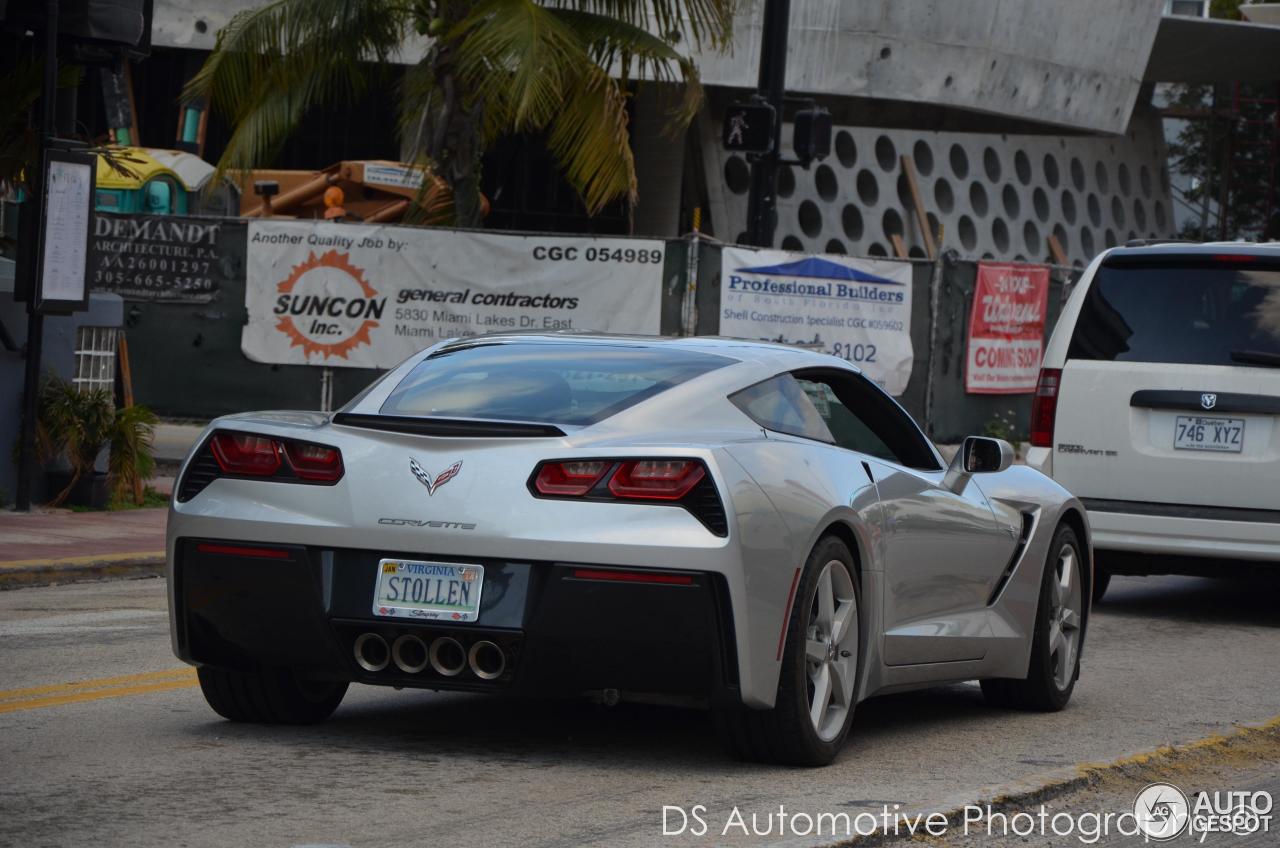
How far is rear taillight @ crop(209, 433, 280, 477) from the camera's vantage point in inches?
248

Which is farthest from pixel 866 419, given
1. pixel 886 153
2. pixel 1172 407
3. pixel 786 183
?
pixel 886 153

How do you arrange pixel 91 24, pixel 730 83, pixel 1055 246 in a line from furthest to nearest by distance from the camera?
1. pixel 1055 246
2. pixel 730 83
3. pixel 91 24

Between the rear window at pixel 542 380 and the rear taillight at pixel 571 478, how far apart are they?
0.32 metres

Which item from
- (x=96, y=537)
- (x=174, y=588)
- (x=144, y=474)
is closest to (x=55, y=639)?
(x=174, y=588)

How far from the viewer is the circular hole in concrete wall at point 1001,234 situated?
137 feet

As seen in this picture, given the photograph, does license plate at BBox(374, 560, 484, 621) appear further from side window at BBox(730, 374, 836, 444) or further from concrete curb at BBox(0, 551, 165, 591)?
concrete curb at BBox(0, 551, 165, 591)

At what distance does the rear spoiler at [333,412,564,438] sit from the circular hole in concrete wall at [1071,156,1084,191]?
132 ft

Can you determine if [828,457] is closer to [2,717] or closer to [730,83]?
[2,717]

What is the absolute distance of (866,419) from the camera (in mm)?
7332

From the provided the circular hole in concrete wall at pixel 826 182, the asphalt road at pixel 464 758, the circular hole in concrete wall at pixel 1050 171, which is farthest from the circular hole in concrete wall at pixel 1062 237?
the asphalt road at pixel 464 758

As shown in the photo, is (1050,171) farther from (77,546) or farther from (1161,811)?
(1161,811)

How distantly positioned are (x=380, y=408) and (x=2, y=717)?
1.68 m

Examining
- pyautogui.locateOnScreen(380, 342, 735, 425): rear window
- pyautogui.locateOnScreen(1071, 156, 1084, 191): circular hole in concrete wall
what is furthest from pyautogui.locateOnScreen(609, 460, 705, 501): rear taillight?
pyautogui.locateOnScreen(1071, 156, 1084, 191): circular hole in concrete wall

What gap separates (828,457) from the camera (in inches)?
259
